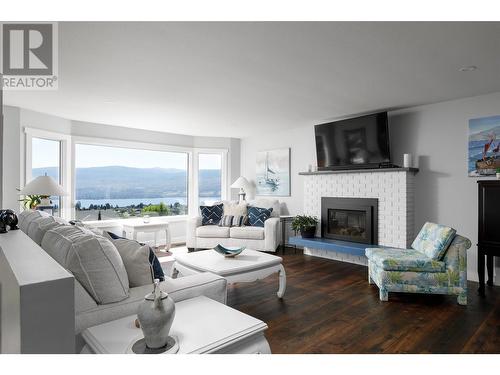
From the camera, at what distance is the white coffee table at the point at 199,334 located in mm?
1296

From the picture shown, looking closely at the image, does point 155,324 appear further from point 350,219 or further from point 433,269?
point 350,219

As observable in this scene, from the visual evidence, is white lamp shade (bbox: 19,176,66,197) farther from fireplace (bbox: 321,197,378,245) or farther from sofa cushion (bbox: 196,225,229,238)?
fireplace (bbox: 321,197,378,245)

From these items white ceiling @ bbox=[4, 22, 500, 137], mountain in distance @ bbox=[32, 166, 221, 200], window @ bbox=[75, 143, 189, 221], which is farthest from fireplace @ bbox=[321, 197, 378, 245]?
window @ bbox=[75, 143, 189, 221]

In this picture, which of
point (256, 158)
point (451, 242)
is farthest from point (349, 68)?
point (256, 158)

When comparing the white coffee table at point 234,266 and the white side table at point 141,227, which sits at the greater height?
the white side table at point 141,227

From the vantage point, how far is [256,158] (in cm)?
664

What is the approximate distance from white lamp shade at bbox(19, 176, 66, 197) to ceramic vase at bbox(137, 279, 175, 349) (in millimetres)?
3176

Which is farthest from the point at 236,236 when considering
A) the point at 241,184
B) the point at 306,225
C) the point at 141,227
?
the point at 141,227

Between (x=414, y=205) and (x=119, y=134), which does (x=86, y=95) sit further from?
(x=414, y=205)

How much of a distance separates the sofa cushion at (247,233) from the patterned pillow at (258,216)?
23 centimetres

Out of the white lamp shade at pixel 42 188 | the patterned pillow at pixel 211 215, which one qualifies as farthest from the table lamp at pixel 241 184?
the white lamp shade at pixel 42 188

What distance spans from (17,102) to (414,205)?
5.61m

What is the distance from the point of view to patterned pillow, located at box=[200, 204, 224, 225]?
578cm

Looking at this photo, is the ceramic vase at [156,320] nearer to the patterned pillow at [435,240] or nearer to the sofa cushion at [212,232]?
the patterned pillow at [435,240]
